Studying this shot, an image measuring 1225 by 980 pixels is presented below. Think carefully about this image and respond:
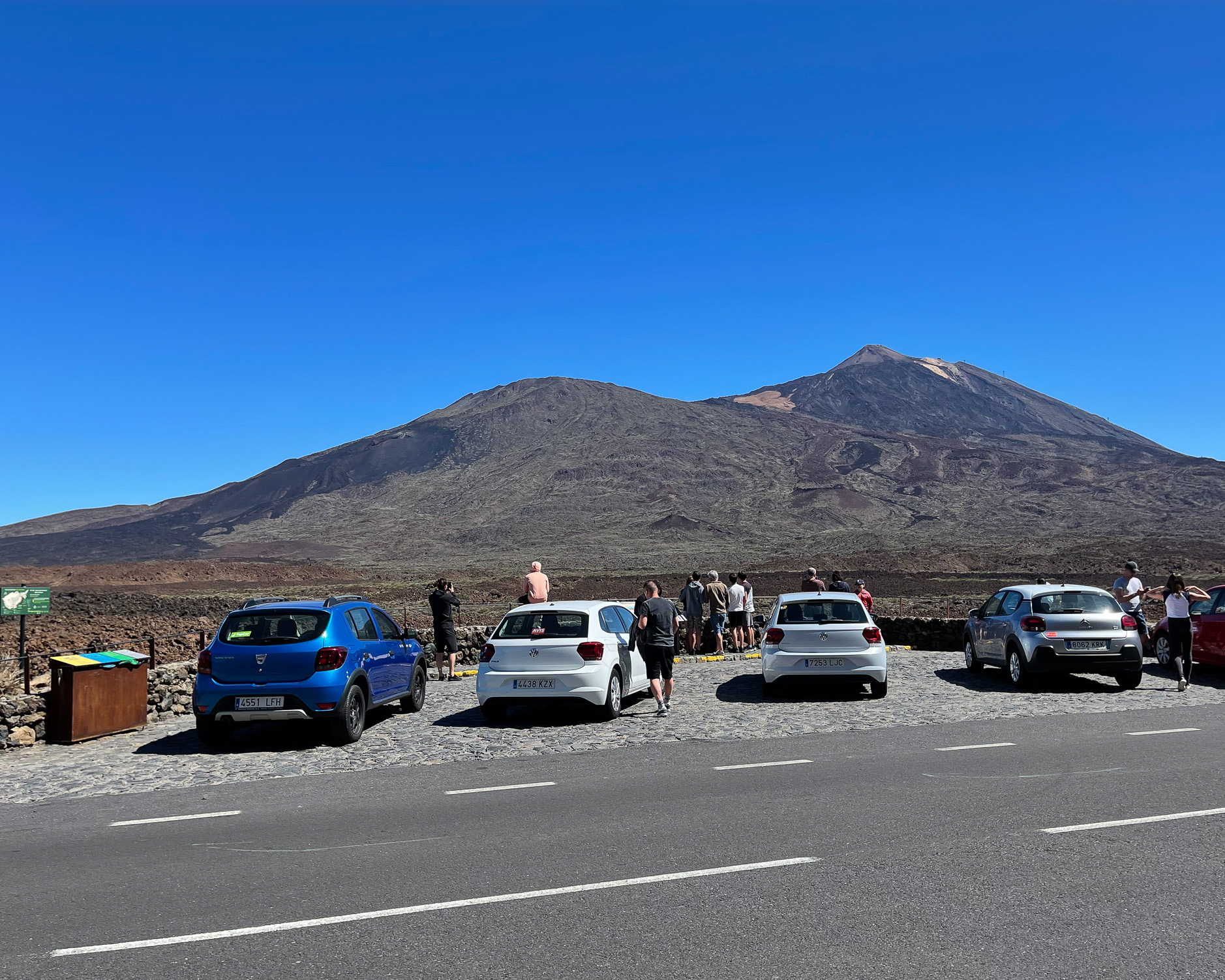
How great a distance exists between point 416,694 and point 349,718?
278cm

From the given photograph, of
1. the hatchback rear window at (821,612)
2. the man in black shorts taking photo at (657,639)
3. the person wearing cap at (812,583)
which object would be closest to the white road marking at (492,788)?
the man in black shorts taking photo at (657,639)

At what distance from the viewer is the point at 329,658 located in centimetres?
1161

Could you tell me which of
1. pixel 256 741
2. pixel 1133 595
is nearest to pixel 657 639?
pixel 256 741

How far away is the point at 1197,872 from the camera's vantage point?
598 cm

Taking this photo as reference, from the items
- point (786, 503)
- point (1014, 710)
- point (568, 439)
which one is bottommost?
point (1014, 710)

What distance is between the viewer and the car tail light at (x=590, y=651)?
1285cm

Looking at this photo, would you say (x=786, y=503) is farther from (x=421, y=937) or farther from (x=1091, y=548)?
(x=421, y=937)

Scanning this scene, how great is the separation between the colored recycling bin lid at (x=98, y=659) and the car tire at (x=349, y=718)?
3.26m

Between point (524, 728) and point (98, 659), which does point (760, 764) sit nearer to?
A: point (524, 728)

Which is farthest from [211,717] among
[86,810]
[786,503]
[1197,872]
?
[786,503]

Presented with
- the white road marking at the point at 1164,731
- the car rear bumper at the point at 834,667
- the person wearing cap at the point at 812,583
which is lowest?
the white road marking at the point at 1164,731

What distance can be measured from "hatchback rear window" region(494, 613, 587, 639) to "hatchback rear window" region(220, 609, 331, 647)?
245cm

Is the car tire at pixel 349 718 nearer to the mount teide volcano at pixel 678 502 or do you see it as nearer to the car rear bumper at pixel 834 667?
the car rear bumper at pixel 834 667

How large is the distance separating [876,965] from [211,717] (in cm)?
891
